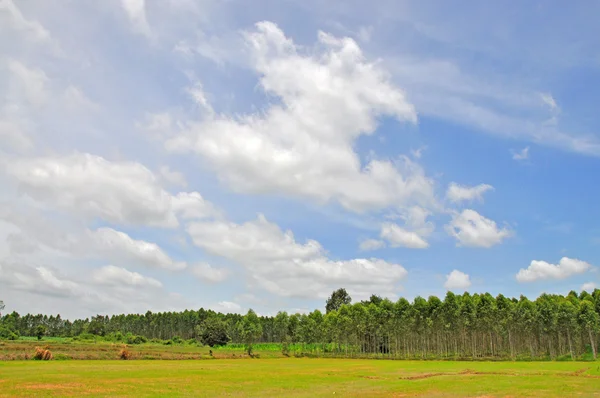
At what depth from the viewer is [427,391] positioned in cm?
3959

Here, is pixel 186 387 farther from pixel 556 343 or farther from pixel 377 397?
pixel 556 343

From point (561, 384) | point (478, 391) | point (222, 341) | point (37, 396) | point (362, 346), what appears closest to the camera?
point (37, 396)

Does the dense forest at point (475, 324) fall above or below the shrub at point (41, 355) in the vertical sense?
above

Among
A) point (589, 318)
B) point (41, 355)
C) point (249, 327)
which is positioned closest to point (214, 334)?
point (249, 327)

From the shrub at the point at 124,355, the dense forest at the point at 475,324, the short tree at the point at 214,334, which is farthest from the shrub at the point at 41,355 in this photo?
the short tree at the point at 214,334

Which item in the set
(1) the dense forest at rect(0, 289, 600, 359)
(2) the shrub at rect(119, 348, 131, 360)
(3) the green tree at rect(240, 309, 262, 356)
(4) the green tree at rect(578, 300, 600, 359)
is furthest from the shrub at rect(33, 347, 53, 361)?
(4) the green tree at rect(578, 300, 600, 359)

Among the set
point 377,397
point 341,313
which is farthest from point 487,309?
point 377,397

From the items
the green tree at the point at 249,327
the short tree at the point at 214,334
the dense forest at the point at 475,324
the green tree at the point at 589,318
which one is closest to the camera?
the green tree at the point at 589,318

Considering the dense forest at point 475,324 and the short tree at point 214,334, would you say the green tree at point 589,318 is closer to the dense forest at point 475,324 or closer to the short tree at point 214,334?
the dense forest at point 475,324

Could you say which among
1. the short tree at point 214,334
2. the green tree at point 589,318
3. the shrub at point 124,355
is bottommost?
the shrub at point 124,355

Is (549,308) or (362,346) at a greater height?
(549,308)

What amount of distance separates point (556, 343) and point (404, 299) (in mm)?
54140

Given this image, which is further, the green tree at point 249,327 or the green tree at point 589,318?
the green tree at point 249,327

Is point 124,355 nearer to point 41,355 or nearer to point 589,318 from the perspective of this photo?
point 41,355
